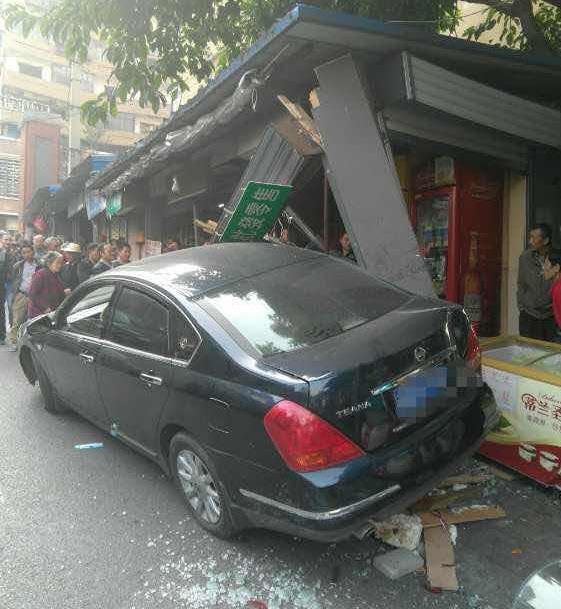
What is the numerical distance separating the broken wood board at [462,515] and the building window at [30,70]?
175 feet

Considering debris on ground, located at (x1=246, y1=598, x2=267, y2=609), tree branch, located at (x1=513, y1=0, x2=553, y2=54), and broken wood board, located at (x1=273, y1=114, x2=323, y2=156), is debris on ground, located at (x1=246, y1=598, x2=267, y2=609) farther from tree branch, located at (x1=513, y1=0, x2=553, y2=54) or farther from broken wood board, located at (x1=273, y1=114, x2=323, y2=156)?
tree branch, located at (x1=513, y1=0, x2=553, y2=54)

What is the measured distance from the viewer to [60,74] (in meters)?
47.9

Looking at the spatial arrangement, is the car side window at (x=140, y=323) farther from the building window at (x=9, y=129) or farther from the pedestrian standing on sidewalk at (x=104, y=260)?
the building window at (x=9, y=129)

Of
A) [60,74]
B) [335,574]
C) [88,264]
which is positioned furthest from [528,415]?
[60,74]

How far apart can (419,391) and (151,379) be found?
1.62m

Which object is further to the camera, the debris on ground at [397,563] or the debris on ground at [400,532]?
the debris on ground at [400,532]

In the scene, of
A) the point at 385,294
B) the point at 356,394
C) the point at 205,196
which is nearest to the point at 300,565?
the point at 356,394

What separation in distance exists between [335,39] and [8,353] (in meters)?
7.19

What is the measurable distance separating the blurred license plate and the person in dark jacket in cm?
694

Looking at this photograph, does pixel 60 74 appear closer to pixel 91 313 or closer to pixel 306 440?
pixel 91 313

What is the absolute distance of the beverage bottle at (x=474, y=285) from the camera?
20.8 ft

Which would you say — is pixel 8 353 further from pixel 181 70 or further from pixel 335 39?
pixel 335 39

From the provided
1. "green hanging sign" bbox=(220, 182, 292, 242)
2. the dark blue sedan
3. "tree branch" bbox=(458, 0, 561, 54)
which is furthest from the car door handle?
"tree branch" bbox=(458, 0, 561, 54)

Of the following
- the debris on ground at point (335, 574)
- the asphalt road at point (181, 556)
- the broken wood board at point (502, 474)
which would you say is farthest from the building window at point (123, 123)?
the debris on ground at point (335, 574)
